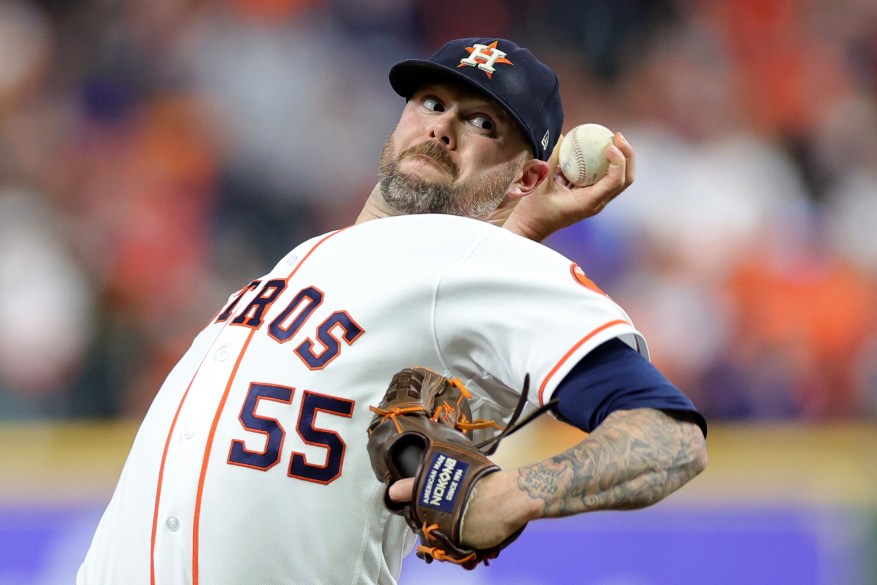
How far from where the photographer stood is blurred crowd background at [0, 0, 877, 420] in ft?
17.1

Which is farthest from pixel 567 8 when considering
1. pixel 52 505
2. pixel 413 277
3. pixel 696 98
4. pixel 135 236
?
pixel 413 277

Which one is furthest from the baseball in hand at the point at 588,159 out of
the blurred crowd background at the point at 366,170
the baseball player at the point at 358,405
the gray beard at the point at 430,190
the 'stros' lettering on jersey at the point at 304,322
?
the blurred crowd background at the point at 366,170

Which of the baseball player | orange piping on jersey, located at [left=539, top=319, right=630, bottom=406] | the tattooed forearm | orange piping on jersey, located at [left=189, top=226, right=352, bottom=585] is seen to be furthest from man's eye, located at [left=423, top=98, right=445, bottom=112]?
the tattooed forearm

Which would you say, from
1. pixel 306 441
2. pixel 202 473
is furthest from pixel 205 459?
pixel 306 441

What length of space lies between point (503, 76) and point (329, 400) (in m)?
0.90

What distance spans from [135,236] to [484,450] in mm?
3952

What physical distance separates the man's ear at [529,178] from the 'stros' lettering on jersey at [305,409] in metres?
0.81

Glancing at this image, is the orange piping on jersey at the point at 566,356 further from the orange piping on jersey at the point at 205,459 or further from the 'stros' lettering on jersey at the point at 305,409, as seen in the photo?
the orange piping on jersey at the point at 205,459

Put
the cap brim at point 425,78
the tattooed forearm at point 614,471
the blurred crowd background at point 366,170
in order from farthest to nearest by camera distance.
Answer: the blurred crowd background at point 366,170, the cap brim at point 425,78, the tattooed forearm at point 614,471

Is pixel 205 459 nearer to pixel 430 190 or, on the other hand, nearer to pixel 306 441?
pixel 306 441

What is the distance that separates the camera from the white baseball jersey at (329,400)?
191 cm

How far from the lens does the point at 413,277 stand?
6.47 feet

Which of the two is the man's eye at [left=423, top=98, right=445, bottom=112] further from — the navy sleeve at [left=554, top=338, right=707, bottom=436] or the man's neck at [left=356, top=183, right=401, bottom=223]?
the navy sleeve at [left=554, top=338, right=707, bottom=436]

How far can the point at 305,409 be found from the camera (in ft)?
6.34
